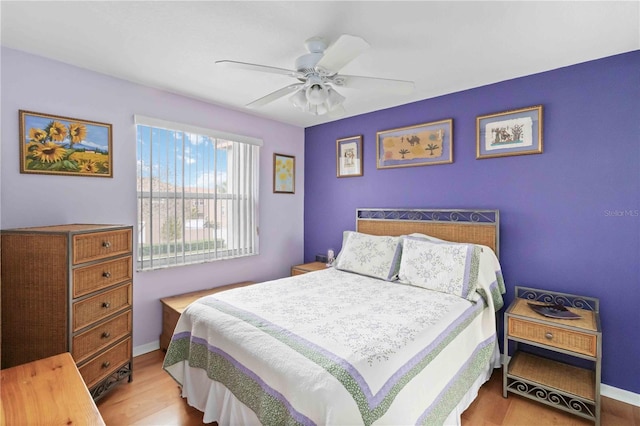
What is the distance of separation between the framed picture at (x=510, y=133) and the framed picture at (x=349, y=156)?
1326 millimetres

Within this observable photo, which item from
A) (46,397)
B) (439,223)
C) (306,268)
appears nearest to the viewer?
(46,397)

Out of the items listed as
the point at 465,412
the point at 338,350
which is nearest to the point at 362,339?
the point at 338,350

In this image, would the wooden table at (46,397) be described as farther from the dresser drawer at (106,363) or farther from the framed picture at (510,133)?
the framed picture at (510,133)

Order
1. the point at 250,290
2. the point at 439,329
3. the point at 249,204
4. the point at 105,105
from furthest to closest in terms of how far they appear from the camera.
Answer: the point at 249,204 < the point at 105,105 < the point at 250,290 < the point at 439,329

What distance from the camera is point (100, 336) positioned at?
2068mm

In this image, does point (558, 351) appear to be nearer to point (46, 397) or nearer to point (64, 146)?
point (46, 397)

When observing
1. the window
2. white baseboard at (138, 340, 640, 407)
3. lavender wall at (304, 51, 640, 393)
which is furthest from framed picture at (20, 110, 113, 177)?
white baseboard at (138, 340, 640, 407)

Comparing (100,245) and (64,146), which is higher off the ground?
(64,146)

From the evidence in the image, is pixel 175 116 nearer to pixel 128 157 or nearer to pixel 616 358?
pixel 128 157

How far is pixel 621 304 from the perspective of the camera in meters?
2.14

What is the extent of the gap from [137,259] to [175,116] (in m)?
1.41

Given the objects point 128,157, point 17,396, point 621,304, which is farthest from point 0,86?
point 621,304

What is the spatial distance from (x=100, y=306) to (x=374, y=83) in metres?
2.39

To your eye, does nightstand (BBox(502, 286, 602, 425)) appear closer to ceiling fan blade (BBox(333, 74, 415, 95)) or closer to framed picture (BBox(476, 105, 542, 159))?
framed picture (BBox(476, 105, 542, 159))
